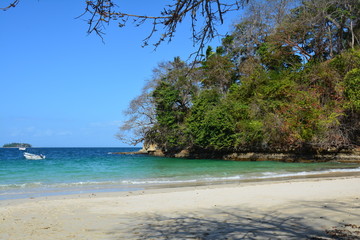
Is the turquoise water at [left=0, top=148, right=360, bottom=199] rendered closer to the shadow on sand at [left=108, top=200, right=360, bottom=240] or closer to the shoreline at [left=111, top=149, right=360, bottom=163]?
the shoreline at [left=111, top=149, right=360, bottom=163]

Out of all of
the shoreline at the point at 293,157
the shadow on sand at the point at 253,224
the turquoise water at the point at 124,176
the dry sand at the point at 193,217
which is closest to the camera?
the shadow on sand at the point at 253,224

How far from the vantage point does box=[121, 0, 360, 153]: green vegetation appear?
2583cm

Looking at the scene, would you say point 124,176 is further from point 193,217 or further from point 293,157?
point 293,157

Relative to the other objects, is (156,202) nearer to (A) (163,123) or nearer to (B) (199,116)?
(B) (199,116)

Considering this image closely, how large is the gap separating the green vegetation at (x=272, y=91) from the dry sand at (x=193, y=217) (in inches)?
587

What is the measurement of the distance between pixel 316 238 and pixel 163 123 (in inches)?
1336

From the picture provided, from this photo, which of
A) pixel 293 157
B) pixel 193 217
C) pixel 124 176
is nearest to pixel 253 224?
pixel 193 217

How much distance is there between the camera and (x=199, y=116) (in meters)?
34.9

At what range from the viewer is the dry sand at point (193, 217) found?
4891 mm

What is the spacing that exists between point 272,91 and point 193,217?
1017 inches

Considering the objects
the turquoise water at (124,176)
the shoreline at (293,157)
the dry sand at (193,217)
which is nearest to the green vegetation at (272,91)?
the shoreline at (293,157)

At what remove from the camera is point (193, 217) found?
6316mm

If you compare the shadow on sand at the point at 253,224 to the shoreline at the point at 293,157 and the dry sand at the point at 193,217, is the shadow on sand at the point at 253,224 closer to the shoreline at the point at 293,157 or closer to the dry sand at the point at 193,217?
the dry sand at the point at 193,217

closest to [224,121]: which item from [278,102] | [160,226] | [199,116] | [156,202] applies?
[199,116]
